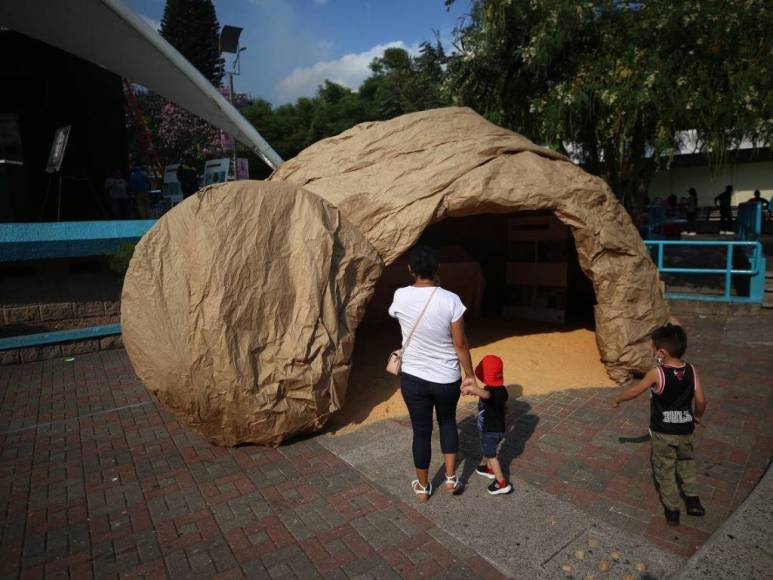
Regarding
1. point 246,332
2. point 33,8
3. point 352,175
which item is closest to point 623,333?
point 352,175

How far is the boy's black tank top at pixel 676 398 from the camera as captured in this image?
3004 mm

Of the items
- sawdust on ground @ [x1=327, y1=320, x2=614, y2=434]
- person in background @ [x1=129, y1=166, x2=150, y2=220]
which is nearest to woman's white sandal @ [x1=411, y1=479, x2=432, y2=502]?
sawdust on ground @ [x1=327, y1=320, x2=614, y2=434]

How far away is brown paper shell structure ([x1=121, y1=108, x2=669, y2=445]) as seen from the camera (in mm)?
3984

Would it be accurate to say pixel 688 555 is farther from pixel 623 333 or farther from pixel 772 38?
pixel 772 38

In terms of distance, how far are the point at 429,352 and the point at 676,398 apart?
1.50m

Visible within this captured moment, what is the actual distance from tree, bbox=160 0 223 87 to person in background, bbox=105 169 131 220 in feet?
85.1

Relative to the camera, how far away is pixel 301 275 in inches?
170

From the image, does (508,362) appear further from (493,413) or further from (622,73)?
(622,73)

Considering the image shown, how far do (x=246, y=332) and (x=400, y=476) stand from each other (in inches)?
65.0

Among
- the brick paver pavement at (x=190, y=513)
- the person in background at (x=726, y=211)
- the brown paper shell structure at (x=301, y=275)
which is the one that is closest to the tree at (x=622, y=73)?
the brown paper shell structure at (x=301, y=275)

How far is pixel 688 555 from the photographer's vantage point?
2734 mm

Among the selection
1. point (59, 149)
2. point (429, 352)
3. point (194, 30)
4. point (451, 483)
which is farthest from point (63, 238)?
point (194, 30)

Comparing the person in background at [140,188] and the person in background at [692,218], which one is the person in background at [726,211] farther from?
the person in background at [140,188]

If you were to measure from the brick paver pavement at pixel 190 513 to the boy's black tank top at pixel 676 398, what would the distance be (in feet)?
4.63
